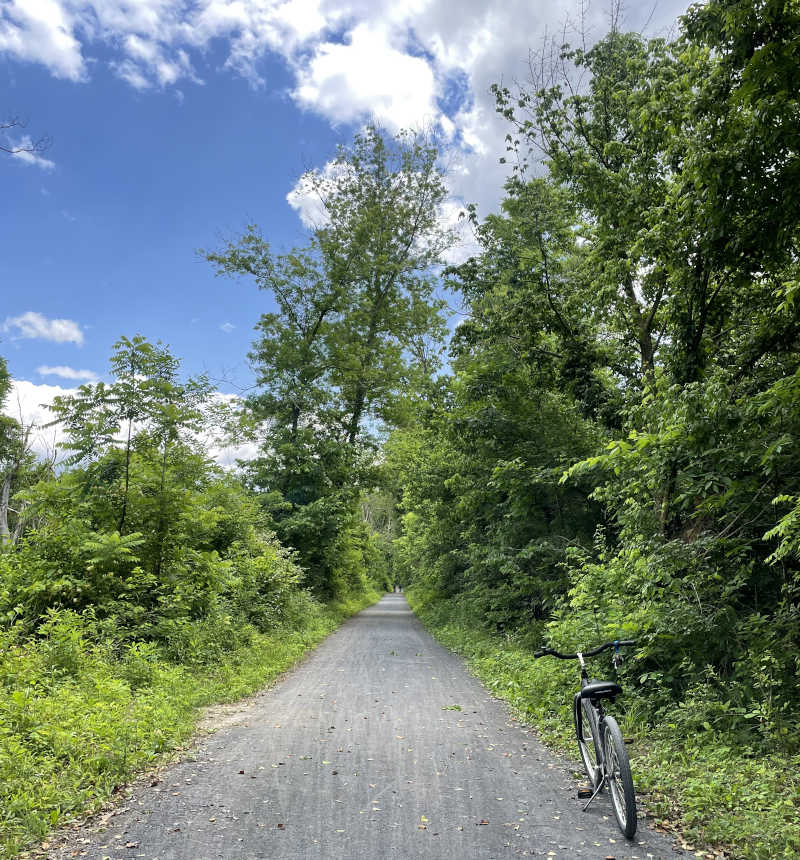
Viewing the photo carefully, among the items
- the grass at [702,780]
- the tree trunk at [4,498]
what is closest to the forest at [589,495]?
the grass at [702,780]

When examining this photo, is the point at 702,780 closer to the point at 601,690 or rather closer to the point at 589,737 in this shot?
the point at 589,737

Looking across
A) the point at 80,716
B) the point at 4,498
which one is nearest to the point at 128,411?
the point at 80,716

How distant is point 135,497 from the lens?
10523 millimetres

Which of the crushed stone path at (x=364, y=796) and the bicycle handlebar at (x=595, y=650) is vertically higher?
the bicycle handlebar at (x=595, y=650)

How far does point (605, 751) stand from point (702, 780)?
1.02m

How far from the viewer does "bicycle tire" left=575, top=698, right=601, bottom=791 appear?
15.7ft

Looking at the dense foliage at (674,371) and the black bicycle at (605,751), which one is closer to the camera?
the black bicycle at (605,751)

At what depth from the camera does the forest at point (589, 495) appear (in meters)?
5.39

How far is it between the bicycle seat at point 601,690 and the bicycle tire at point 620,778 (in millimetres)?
231

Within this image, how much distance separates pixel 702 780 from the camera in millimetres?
4883

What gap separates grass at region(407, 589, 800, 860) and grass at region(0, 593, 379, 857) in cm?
429

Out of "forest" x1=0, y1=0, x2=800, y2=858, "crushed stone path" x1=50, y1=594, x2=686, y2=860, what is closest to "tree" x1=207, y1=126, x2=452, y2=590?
"forest" x1=0, y1=0, x2=800, y2=858

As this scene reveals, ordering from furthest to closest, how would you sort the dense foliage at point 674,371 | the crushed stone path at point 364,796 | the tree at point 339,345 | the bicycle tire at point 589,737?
the tree at point 339,345 → the dense foliage at point 674,371 → the bicycle tire at point 589,737 → the crushed stone path at point 364,796

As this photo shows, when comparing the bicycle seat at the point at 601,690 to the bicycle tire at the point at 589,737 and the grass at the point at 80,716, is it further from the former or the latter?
the grass at the point at 80,716
